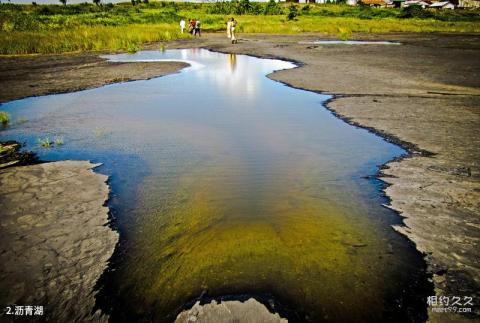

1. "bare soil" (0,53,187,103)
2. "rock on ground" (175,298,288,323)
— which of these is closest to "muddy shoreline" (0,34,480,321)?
"bare soil" (0,53,187,103)

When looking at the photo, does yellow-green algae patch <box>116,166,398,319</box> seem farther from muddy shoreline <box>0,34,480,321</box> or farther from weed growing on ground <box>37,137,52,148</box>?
weed growing on ground <box>37,137,52,148</box>

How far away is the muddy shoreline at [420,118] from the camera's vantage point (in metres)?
3.05

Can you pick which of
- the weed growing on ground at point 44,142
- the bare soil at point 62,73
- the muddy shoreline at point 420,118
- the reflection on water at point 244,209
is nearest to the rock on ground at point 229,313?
the reflection on water at point 244,209

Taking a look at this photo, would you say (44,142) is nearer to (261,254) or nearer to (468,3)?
(261,254)

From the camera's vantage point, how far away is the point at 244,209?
12.4 ft

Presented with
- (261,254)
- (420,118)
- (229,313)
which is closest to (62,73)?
(420,118)

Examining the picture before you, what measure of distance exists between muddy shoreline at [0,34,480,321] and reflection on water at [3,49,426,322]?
0.26m

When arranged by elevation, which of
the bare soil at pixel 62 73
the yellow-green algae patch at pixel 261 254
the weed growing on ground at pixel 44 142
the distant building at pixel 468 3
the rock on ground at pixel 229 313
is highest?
the distant building at pixel 468 3

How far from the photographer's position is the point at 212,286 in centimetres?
266

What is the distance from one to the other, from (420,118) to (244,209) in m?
4.65

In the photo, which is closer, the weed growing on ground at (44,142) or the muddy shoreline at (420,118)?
the muddy shoreline at (420,118)

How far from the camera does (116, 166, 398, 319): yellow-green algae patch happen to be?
257cm

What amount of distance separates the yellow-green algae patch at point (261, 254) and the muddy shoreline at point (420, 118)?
538mm

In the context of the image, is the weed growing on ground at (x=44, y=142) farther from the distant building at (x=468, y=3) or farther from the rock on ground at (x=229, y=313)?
the distant building at (x=468, y=3)
